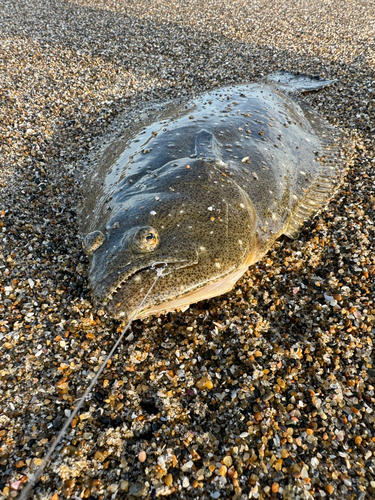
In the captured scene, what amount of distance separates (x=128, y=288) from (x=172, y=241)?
0.48 meters

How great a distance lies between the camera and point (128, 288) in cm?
Result: 219

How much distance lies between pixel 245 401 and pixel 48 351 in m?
1.57

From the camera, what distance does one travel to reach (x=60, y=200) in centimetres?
372

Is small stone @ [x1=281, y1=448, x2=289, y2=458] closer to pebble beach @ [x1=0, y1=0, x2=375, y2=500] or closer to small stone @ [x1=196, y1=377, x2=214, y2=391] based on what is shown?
pebble beach @ [x1=0, y1=0, x2=375, y2=500]

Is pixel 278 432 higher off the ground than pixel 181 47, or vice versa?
pixel 181 47

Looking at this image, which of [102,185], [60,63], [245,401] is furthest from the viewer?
[60,63]

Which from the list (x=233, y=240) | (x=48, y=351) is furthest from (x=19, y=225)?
(x=233, y=240)

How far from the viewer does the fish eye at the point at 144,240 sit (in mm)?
2236

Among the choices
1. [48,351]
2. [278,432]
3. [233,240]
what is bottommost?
[278,432]

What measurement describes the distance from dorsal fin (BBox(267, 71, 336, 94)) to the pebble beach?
982 millimetres

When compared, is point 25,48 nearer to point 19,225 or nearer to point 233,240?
point 19,225

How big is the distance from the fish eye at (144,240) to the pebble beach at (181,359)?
811mm

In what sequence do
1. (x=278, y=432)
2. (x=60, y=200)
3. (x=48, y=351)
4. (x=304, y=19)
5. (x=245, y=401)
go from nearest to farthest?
(x=278, y=432)
(x=245, y=401)
(x=48, y=351)
(x=60, y=200)
(x=304, y=19)

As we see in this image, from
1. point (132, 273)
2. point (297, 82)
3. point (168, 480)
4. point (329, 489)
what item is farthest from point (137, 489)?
point (297, 82)
